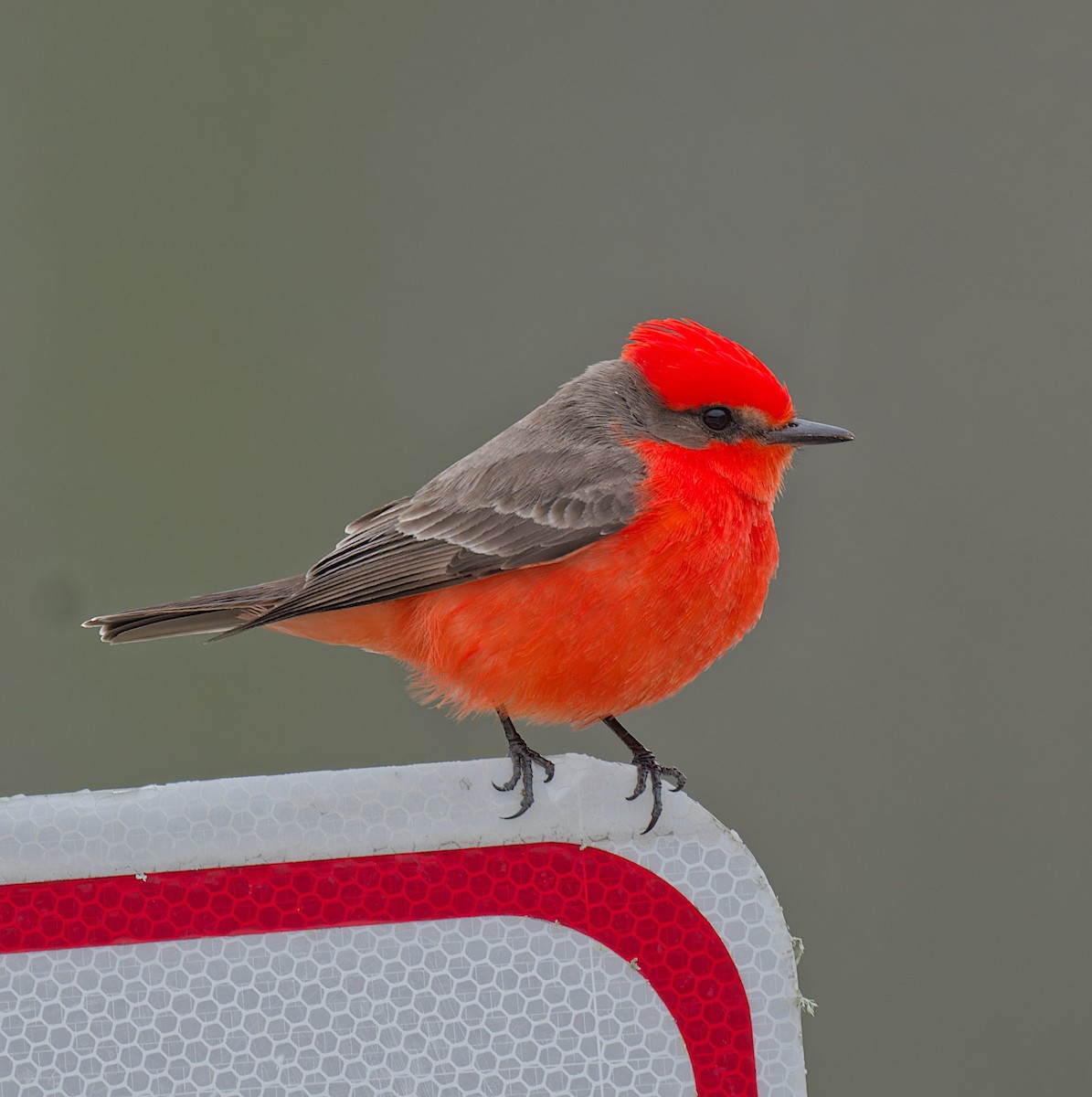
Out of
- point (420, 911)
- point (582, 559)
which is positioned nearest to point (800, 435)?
point (582, 559)

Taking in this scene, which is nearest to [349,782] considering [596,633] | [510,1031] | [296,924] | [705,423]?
[296,924]

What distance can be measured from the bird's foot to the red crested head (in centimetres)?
63

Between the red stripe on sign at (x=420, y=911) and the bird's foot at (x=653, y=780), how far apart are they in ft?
0.25

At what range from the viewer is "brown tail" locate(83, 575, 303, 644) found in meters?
2.36

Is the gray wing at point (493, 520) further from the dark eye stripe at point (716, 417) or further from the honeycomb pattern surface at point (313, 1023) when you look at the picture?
the honeycomb pattern surface at point (313, 1023)

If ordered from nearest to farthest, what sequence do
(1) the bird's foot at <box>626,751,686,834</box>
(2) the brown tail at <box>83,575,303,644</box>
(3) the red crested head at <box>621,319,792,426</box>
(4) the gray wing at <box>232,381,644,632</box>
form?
(1) the bird's foot at <box>626,751,686,834</box> < (4) the gray wing at <box>232,381,644,632</box> < (3) the red crested head at <box>621,319,792,426</box> < (2) the brown tail at <box>83,575,303,644</box>

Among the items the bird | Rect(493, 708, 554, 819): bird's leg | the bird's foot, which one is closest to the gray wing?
the bird

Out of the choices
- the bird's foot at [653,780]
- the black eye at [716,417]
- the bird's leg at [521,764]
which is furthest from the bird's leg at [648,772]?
the black eye at [716,417]

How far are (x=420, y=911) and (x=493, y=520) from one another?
1.13m

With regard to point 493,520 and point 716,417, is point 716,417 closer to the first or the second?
point 716,417

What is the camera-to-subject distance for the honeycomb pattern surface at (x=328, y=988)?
3.90ft

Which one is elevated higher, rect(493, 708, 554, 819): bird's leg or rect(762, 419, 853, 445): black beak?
rect(762, 419, 853, 445): black beak

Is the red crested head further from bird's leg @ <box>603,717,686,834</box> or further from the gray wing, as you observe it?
bird's leg @ <box>603,717,686,834</box>

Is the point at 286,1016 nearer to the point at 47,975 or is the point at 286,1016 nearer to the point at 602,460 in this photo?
the point at 47,975
